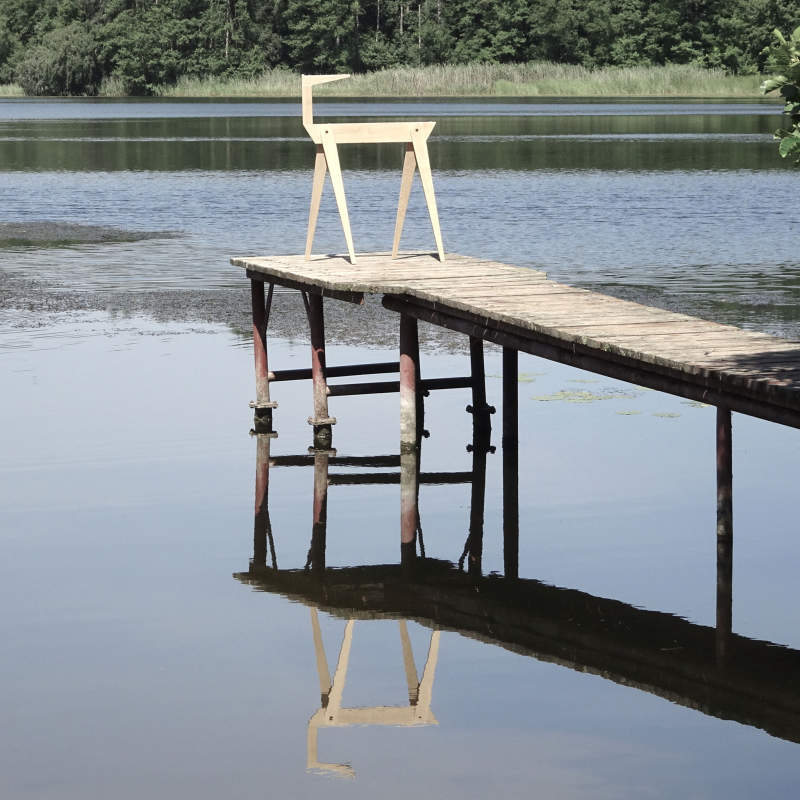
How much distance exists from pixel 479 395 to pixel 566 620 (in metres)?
4.49

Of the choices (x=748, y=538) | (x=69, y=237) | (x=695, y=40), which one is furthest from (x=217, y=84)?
(x=748, y=538)

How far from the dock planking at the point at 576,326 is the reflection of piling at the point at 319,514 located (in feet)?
3.99

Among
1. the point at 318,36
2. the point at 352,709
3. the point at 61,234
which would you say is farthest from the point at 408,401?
the point at 318,36

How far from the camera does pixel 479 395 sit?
1251 centimetres

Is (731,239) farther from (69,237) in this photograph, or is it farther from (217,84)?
(217,84)

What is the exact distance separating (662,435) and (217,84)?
9485cm

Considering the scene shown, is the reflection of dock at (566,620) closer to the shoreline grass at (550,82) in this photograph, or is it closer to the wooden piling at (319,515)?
the wooden piling at (319,515)

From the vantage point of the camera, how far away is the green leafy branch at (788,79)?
6.09m

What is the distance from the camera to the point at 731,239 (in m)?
25.0

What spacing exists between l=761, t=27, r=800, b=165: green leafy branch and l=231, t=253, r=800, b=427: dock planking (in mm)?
1914

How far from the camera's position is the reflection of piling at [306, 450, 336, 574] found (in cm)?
936

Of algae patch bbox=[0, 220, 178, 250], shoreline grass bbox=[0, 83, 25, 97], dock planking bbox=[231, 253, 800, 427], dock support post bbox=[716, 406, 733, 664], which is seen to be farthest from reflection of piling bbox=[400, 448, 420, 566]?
shoreline grass bbox=[0, 83, 25, 97]

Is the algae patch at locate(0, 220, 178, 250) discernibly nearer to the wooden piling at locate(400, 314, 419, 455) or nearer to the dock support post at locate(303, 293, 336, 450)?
the dock support post at locate(303, 293, 336, 450)

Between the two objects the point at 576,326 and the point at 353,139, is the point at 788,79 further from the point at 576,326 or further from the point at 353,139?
the point at 353,139
